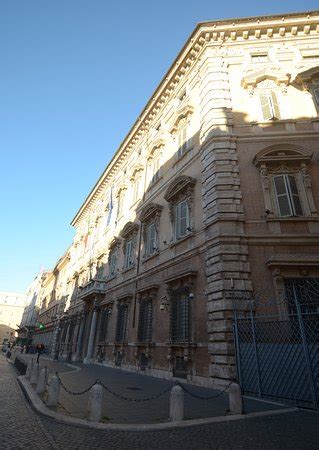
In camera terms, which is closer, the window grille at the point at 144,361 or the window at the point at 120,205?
the window grille at the point at 144,361

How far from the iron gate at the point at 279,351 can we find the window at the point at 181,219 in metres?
4.90

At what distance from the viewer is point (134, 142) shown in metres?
24.7

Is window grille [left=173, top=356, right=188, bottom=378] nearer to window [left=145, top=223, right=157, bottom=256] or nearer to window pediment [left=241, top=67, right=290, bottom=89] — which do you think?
window [left=145, top=223, right=157, bottom=256]

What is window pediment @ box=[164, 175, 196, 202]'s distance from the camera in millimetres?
14211

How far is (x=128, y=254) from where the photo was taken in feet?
65.7

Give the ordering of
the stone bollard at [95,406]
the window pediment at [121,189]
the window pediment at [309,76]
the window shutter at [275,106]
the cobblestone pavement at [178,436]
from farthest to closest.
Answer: the window pediment at [121,189] < the window pediment at [309,76] < the window shutter at [275,106] < the stone bollard at [95,406] < the cobblestone pavement at [178,436]

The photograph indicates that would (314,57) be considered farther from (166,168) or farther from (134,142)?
(134,142)

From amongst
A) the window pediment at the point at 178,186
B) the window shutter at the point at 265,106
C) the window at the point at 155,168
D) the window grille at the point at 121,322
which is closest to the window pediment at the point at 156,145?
the window at the point at 155,168

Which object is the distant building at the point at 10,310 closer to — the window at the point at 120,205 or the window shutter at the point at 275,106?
the window at the point at 120,205

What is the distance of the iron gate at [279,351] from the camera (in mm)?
7230

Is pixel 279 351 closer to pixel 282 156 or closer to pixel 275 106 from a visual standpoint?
pixel 282 156

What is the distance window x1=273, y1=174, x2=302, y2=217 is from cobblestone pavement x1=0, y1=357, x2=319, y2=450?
7.47 metres

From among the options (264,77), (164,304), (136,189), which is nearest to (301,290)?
(164,304)

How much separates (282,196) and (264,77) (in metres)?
7.11
